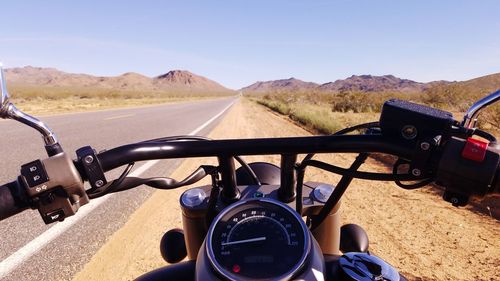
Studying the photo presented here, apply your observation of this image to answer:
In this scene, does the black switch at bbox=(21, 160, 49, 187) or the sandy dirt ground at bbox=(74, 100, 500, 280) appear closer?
the black switch at bbox=(21, 160, 49, 187)

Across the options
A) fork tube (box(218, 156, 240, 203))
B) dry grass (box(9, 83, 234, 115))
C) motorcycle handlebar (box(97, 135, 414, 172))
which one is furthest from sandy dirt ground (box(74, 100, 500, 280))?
motorcycle handlebar (box(97, 135, 414, 172))

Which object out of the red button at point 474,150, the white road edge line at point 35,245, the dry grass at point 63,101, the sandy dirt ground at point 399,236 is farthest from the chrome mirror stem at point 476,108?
the white road edge line at point 35,245

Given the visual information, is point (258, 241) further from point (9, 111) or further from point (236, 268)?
point (9, 111)

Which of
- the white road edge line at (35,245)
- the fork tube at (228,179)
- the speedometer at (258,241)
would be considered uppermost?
the fork tube at (228,179)

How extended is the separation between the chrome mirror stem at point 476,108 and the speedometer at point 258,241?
523 mm

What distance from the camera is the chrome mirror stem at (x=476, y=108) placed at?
0.90 meters

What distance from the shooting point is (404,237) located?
141 inches

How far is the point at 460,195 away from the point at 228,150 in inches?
24.9

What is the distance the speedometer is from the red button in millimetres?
437

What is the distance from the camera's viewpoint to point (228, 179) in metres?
1.20

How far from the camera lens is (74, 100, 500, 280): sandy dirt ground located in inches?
118

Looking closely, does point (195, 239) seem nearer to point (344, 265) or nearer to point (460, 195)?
point (344, 265)

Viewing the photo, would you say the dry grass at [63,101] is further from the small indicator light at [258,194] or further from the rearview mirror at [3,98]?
the small indicator light at [258,194]

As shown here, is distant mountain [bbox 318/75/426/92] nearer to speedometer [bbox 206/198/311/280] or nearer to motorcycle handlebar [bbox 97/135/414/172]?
motorcycle handlebar [bbox 97/135/414/172]
